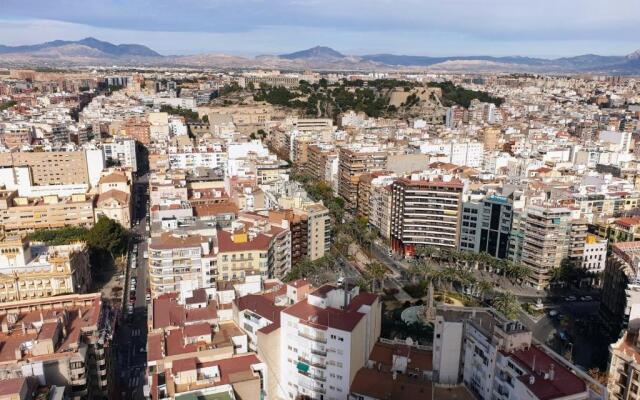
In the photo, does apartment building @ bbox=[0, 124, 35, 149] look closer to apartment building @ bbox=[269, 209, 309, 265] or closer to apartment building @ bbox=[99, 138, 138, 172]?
apartment building @ bbox=[99, 138, 138, 172]

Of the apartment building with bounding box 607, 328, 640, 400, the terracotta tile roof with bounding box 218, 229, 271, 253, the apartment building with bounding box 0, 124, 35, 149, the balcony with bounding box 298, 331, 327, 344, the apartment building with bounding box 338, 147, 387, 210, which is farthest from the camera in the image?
the apartment building with bounding box 0, 124, 35, 149

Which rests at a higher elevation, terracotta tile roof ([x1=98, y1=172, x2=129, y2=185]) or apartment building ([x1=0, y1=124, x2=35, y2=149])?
apartment building ([x1=0, y1=124, x2=35, y2=149])

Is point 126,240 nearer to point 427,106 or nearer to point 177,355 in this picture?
point 177,355

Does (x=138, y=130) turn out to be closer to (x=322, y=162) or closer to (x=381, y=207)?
(x=322, y=162)

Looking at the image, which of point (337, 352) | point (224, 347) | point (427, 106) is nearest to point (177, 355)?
point (224, 347)

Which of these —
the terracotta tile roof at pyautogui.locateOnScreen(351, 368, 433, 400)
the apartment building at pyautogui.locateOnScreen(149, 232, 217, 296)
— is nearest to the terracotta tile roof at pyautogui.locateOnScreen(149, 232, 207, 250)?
the apartment building at pyautogui.locateOnScreen(149, 232, 217, 296)

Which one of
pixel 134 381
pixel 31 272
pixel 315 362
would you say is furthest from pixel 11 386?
pixel 31 272
